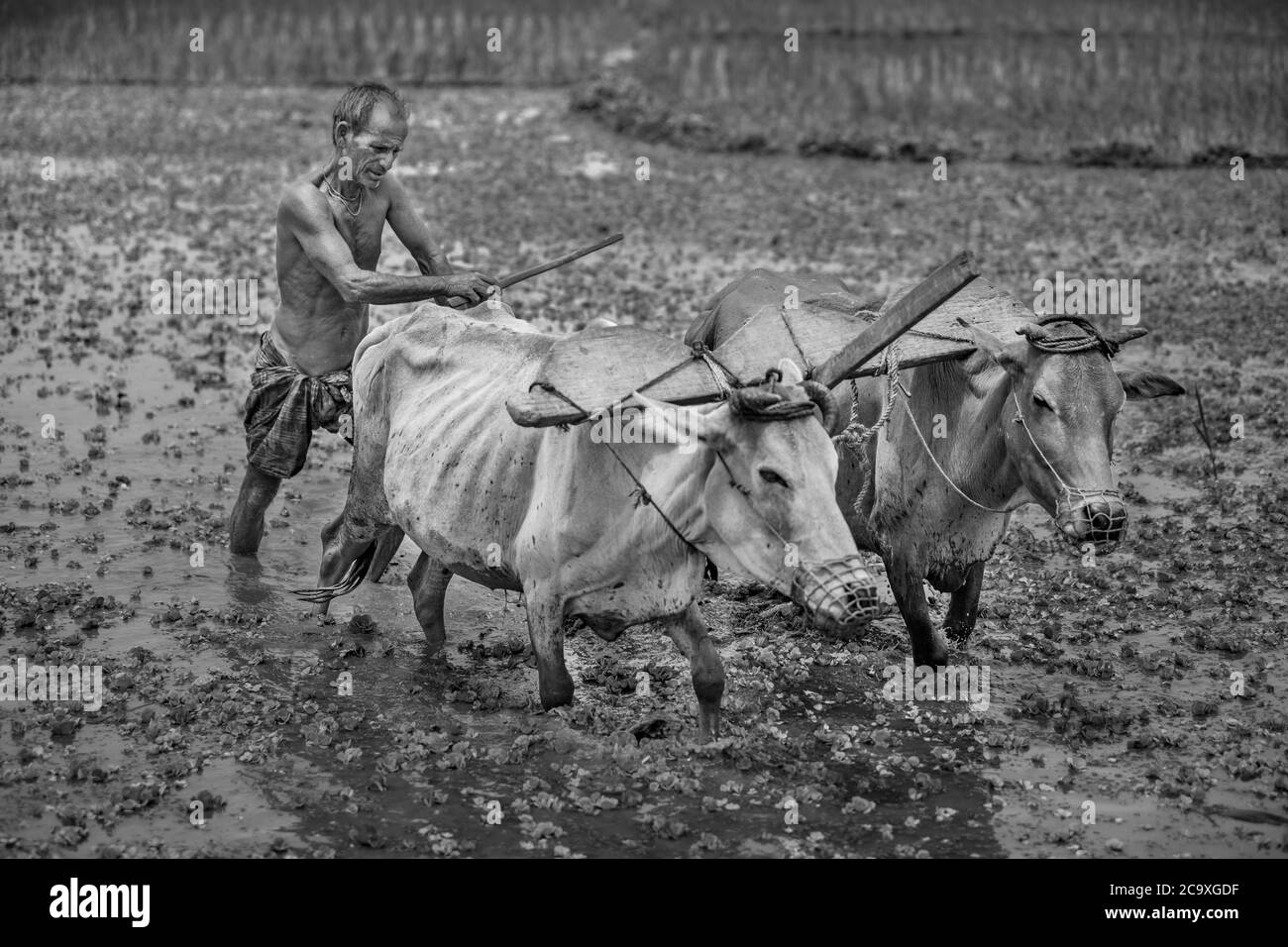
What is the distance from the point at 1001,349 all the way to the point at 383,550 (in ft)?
11.7

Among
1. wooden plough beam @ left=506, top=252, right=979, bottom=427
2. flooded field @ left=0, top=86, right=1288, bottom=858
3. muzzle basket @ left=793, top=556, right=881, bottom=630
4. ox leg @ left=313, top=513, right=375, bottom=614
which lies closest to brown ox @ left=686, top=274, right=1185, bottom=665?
flooded field @ left=0, top=86, right=1288, bottom=858

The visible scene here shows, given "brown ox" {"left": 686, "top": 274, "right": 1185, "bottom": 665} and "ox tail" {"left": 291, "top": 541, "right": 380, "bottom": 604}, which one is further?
"ox tail" {"left": 291, "top": 541, "right": 380, "bottom": 604}

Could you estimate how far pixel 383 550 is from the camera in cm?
849

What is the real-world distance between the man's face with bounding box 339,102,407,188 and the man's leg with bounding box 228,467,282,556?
6.81ft

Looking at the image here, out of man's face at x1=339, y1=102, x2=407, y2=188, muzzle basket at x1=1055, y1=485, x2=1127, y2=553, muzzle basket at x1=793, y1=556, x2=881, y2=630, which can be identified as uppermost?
man's face at x1=339, y1=102, x2=407, y2=188

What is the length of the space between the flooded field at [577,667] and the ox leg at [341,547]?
39 centimetres

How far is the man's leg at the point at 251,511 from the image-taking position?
896 centimetres

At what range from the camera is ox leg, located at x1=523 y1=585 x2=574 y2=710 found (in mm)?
6488

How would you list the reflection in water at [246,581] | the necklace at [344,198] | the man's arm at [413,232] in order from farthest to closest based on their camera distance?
the reflection in water at [246,581], the man's arm at [413,232], the necklace at [344,198]

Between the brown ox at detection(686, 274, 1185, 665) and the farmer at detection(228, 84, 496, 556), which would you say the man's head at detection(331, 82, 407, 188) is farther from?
the brown ox at detection(686, 274, 1185, 665)

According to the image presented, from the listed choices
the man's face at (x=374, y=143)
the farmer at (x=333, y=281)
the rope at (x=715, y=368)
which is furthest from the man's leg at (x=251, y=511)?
A: the rope at (x=715, y=368)

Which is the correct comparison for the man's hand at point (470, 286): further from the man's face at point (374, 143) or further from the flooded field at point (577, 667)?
the flooded field at point (577, 667)

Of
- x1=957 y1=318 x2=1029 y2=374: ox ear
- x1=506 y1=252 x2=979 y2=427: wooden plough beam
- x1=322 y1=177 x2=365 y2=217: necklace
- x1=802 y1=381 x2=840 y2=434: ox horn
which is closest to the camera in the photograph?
x1=802 y1=381 x2=840 y2=434: ox horn

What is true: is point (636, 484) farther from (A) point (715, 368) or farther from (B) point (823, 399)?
(B) point (823, 399)
